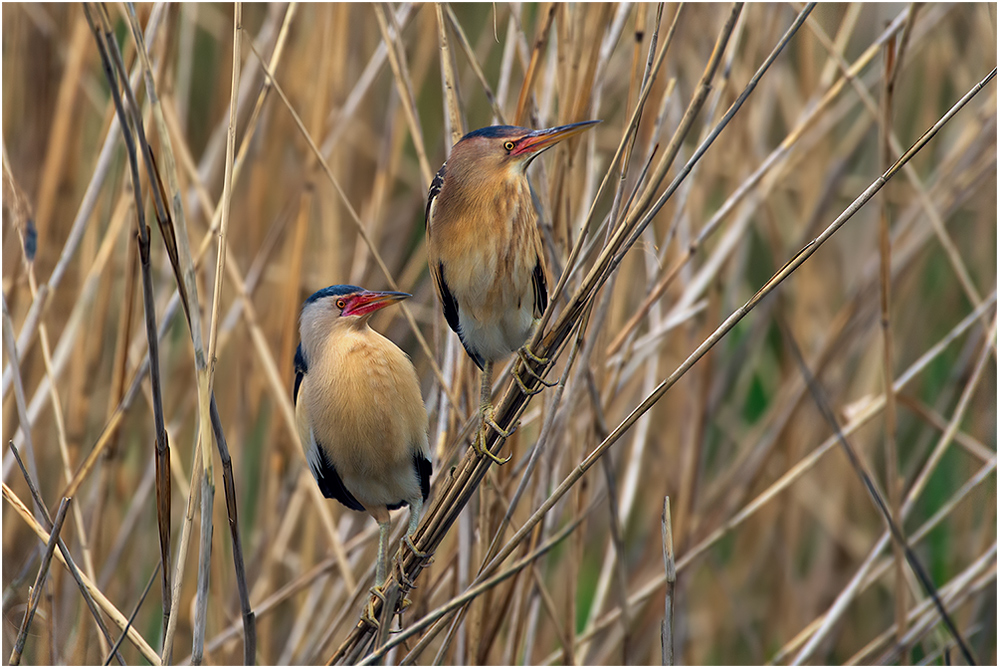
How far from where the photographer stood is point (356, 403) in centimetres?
104

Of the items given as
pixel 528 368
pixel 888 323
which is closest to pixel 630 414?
pixel 528 368

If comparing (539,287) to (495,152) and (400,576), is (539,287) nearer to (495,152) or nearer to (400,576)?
(495,152)

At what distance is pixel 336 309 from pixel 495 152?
278 millimetres

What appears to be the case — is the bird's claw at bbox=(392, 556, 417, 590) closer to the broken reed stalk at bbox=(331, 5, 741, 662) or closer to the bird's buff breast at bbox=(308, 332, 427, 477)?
the broken reed stalk at bbox=(331, 5, 741, 662)

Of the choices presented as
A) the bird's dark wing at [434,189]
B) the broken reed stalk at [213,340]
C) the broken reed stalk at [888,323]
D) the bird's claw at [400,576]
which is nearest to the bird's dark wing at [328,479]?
the bird's claw at [400,576]

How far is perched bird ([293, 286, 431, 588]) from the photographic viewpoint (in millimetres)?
1039

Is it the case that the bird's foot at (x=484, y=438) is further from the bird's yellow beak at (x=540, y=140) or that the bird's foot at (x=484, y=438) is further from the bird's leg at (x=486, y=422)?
the bird's yellow beak at (x=540, y=140)

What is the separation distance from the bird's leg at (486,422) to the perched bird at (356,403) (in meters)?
0.08

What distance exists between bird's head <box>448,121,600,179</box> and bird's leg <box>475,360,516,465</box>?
0.28 metres

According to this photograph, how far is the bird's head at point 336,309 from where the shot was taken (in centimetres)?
105

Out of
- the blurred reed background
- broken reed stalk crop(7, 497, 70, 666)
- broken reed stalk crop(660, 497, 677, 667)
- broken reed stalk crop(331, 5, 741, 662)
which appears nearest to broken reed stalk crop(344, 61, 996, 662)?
broken reed stalk crop(331, 5, 741, 662)

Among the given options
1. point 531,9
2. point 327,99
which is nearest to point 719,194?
point 531,9

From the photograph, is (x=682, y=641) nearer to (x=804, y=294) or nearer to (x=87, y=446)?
(x=804, y=294)

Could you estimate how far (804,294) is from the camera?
7.24ft
